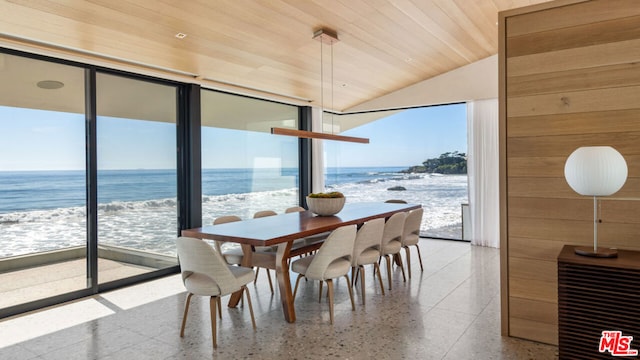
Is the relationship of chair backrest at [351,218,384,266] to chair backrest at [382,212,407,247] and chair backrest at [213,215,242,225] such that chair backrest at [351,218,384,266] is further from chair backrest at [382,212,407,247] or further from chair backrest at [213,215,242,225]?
chair backrest at [213,215,242,225]

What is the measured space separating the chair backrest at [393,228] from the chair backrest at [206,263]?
182 centimetres

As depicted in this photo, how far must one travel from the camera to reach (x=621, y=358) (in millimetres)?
2164

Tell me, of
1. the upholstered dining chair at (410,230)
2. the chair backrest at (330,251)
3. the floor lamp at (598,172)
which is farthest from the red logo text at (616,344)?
the upholstered dining chair at (410,230)

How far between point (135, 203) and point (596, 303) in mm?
4579

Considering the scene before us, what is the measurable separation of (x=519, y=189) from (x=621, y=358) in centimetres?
123

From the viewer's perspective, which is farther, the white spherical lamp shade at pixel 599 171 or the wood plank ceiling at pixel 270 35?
the wood plank ceiling at pixel 270 35

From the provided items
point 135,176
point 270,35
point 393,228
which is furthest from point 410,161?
point 135,176

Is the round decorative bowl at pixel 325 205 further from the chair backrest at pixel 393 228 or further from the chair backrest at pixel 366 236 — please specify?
the chair backrest at pixel 366 236

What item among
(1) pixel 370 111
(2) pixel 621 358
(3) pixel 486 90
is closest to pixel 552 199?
(2) pixel 621 358

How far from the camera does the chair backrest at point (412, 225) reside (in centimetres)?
457

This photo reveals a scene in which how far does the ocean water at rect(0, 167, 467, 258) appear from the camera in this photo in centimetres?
371

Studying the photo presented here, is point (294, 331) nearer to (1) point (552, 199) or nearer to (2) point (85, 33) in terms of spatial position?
(1) point (552, 199)

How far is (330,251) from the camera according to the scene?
3.32m

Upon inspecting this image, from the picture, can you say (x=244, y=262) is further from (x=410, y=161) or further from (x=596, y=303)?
(x=410, y=161)
